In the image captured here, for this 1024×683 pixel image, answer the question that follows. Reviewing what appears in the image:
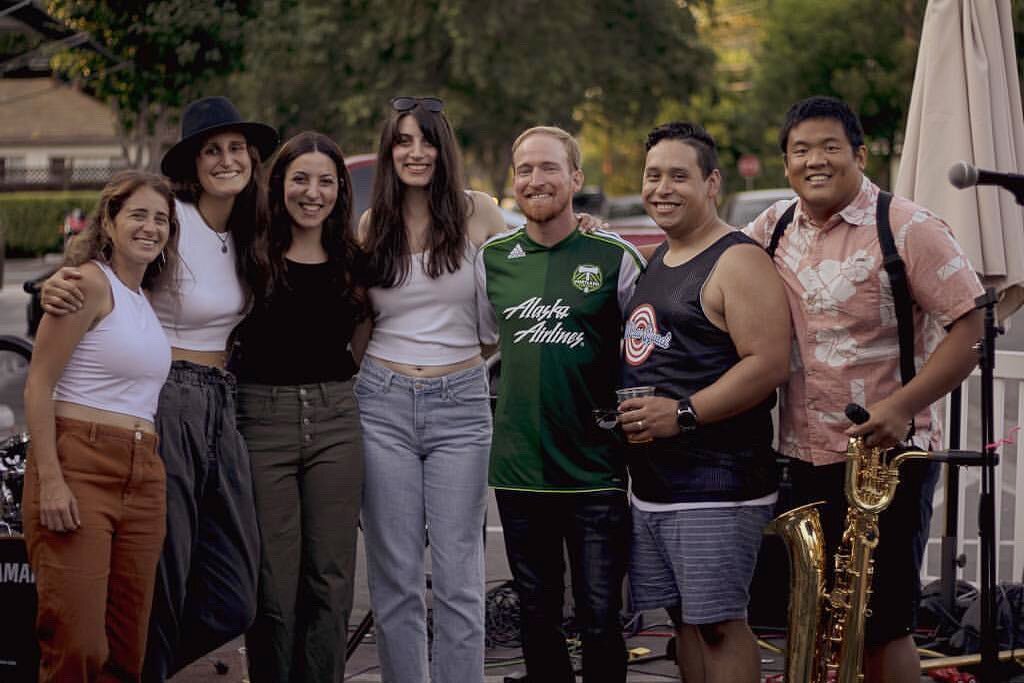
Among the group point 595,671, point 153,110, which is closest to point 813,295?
point 595,671

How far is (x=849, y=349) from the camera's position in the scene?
13.2 ft

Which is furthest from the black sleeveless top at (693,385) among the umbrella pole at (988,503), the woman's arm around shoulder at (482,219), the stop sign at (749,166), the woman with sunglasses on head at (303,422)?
the stop sign at (749,166)

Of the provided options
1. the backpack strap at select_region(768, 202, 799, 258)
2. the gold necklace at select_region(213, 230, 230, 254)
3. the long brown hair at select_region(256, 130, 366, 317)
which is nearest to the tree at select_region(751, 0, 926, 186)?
the backpack strap at select_region(768, 202, 799, 258)

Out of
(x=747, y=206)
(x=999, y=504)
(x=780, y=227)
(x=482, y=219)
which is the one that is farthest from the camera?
(x=747, y=206)

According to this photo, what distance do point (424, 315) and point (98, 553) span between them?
4.39ft

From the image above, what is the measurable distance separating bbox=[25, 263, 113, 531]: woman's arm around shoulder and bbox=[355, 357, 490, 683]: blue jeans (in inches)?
42.4

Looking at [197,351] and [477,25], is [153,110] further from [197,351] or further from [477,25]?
[197,351]

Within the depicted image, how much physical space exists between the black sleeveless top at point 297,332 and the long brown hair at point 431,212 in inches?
7.0

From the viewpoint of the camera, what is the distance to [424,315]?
15.1 ft

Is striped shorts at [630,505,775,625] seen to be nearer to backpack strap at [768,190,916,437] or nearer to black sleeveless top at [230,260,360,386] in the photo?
backpack strap at [768,190,916,437]

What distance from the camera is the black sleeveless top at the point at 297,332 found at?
4.47 metres

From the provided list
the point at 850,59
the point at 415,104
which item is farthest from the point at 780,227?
the point at 850,59

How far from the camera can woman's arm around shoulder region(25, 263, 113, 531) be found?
386 cm

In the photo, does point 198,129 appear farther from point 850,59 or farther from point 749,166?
point 749,166
